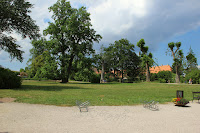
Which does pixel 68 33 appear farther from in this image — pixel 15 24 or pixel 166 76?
pixel 166 76

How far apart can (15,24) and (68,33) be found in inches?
730

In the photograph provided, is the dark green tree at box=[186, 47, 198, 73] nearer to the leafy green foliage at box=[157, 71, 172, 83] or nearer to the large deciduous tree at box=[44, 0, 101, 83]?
the leafy green foliage at box=[157, 71, 172, 83]

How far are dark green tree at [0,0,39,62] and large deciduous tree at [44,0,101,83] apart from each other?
1512 cm

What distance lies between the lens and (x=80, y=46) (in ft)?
137

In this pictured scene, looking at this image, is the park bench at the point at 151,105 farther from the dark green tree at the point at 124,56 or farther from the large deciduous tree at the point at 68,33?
the dark green tree at the point at 124,56

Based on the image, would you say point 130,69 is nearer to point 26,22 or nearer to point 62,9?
point 62,9

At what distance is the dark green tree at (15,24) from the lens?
2273 centimetres

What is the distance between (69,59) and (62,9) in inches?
517

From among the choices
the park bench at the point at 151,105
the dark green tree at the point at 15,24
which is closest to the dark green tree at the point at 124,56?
the dark green tree at the point at 15,24

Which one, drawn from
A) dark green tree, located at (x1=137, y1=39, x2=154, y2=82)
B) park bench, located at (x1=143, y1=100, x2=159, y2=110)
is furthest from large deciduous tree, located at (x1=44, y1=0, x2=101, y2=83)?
park bench, located at (x1=143, y1=100, x2=159, y2=110)

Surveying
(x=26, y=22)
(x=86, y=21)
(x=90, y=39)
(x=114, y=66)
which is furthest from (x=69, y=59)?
(x=114, y=66)

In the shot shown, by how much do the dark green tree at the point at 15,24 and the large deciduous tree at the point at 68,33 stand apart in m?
15.1

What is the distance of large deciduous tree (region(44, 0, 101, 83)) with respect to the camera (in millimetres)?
41656

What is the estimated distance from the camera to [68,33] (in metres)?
42.2
